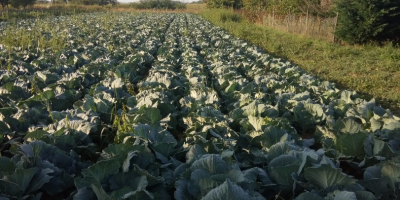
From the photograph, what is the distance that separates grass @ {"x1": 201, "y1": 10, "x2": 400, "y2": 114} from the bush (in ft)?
1.42

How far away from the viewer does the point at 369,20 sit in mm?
11070

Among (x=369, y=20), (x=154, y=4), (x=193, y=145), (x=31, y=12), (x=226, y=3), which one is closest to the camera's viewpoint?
(x=193, y=145)

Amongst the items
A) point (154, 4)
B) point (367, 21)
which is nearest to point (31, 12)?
point (367, 21)

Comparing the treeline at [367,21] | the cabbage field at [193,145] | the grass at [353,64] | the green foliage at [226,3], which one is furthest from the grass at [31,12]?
the cabbage field at [193,145]

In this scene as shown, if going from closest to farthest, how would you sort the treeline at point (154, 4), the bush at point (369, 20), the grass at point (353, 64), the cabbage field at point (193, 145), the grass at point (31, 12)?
1. the cabbage field at point (193, 145)
2. the grass at point (353, 64)
3. the bush at point (369, 20)
4. the grass at point (31, 12)
5. the treeline at point (154, 4)

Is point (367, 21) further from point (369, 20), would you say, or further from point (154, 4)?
point (154, 4)

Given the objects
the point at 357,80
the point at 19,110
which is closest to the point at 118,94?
the point at 19,110

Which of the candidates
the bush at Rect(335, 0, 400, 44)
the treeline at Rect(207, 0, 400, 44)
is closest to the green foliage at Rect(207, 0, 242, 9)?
the treeline at Rect(207, 0, 400, 44)

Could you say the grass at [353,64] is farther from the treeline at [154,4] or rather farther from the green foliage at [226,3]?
the treeline at [154,4]

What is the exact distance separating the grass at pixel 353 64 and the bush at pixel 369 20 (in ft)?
1.42

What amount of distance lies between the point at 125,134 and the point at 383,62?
869 cm

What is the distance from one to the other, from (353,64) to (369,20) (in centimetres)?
257

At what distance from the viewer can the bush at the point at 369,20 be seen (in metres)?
11.0

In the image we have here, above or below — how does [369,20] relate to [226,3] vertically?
below
